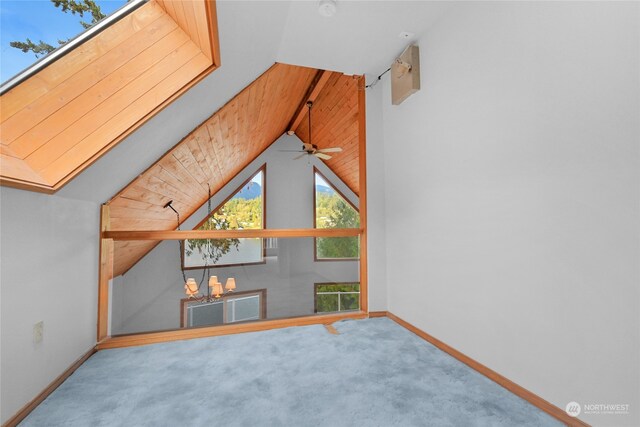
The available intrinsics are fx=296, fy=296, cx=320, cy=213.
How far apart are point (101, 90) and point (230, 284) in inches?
181

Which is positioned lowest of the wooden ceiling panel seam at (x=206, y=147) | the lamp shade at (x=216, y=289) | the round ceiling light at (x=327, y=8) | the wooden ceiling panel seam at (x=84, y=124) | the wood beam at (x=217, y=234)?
the lamp shade at (x=216, y=289)

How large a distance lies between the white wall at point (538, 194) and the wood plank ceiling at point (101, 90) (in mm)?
1611

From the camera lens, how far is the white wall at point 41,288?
1.31 metres

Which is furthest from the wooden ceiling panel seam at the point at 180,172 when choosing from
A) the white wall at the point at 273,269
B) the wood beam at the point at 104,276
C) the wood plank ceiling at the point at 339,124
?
the wood plank ceiling at the point at 339,124

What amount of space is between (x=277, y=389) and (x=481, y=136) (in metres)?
1.91

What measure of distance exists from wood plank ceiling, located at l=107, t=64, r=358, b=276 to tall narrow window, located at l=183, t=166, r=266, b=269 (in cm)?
45

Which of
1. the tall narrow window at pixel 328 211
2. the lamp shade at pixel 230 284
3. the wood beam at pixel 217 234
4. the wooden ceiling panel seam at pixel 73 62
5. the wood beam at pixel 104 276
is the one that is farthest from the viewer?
the lamp shade at pixel 230 284

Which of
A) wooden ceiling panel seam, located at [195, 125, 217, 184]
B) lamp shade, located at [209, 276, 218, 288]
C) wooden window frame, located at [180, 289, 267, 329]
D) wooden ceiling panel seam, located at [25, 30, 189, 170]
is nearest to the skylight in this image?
wooden ceiling panel seam, located at [25, 30, 189, 170]

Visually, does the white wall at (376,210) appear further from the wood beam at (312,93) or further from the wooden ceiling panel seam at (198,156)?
the wooden ceiling panel seam at (198,156)

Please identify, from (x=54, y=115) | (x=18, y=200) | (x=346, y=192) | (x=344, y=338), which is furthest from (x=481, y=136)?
(x=346, y=192)

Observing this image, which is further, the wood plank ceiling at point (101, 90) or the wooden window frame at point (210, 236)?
the wooden window frame at point (210, 236)

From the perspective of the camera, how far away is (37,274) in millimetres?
1513

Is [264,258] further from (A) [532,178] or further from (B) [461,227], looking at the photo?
(A) [532,178]

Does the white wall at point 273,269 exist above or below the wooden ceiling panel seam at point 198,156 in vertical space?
below
